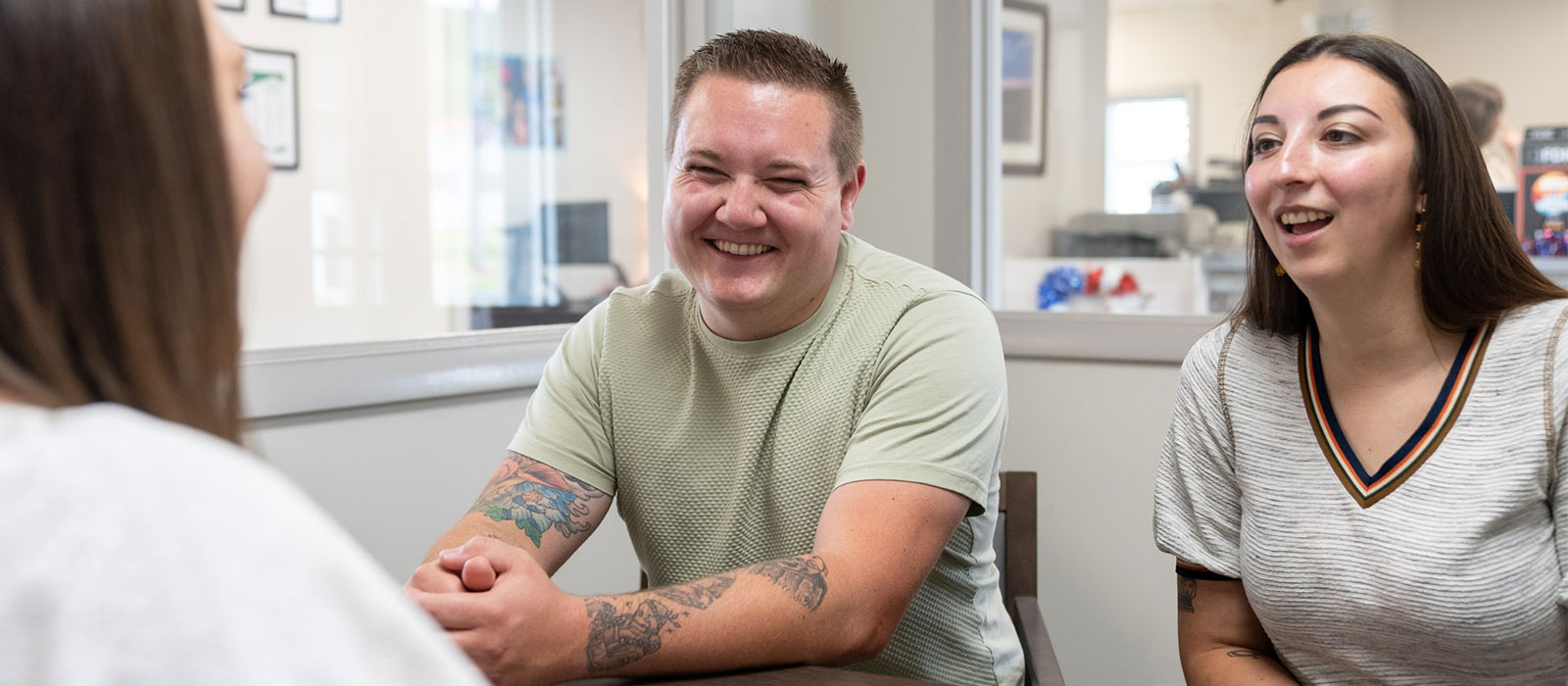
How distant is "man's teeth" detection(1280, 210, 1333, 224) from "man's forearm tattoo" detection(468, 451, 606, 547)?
0.92 metres

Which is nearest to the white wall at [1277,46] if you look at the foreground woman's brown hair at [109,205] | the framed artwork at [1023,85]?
the framed artwork at [1023,85]

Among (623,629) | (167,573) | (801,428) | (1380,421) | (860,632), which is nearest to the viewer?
(167,573)

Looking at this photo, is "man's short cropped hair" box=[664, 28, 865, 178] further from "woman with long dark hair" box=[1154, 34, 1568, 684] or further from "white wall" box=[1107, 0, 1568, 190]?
"white wall" box=[1107, 0, 1568, 190]

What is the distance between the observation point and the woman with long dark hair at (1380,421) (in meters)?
1.30

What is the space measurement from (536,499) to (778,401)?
0.33m

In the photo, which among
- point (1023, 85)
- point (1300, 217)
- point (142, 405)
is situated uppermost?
point (1023, 85)

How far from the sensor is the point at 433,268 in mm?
2514

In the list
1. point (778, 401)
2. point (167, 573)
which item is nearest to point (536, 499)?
point (778, 401)

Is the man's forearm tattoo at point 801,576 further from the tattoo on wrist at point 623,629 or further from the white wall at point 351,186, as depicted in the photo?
the white wall at point 351,186

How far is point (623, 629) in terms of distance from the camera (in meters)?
1.17

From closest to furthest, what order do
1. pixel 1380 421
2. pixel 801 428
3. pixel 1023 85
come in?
pixel 1380 421 < pixel 801 428 < pixel 1023 85

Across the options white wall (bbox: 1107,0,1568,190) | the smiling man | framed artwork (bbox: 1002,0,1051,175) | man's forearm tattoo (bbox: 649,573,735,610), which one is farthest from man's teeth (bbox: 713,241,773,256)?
framed artwork (bbox: 1002,0,1051,175)

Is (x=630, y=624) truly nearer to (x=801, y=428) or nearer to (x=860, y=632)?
(x=860, y=632)

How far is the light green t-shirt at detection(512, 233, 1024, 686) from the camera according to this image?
147 centimetres
